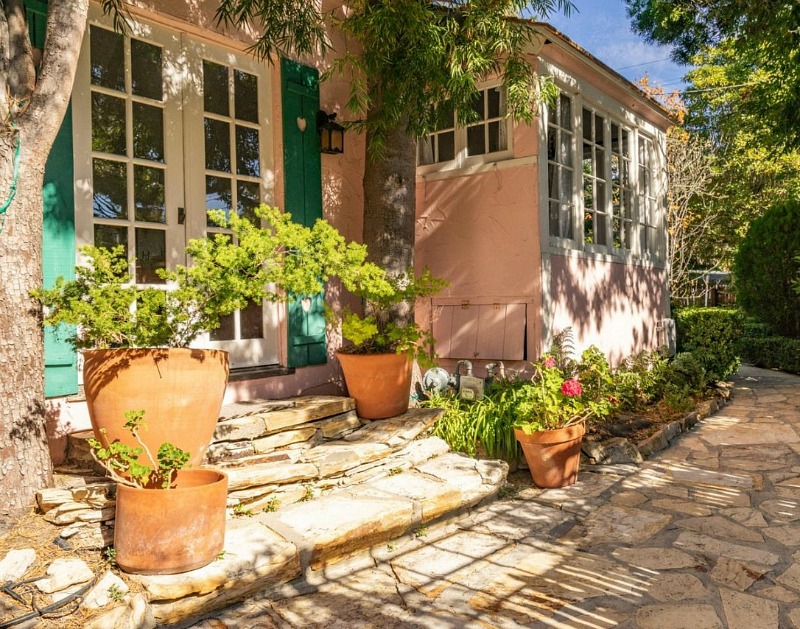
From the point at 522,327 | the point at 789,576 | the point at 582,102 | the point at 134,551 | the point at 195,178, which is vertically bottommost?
the point at 789,576

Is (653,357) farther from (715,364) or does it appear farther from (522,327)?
(522,327)

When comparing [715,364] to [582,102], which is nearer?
[582,102]

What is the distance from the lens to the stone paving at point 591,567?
8.56 ft

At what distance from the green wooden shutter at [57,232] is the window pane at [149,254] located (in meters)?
0.51

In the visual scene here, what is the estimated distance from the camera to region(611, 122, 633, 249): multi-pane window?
7.93m

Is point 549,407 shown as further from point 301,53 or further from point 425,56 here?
point 301,53

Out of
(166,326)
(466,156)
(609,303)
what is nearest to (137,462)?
(166,326)

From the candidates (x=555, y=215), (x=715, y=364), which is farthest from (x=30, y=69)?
(x=715, y=364)

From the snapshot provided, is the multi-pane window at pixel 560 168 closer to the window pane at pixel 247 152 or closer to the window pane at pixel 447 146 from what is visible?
the window pane at pixel 447 146

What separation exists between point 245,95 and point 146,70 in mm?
768

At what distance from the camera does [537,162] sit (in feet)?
19.3

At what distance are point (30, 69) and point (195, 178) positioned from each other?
136 centimetres

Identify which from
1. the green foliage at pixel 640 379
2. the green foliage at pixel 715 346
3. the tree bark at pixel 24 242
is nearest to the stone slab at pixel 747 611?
the tree bark at pixel 24 242

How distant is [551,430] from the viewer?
426cm
